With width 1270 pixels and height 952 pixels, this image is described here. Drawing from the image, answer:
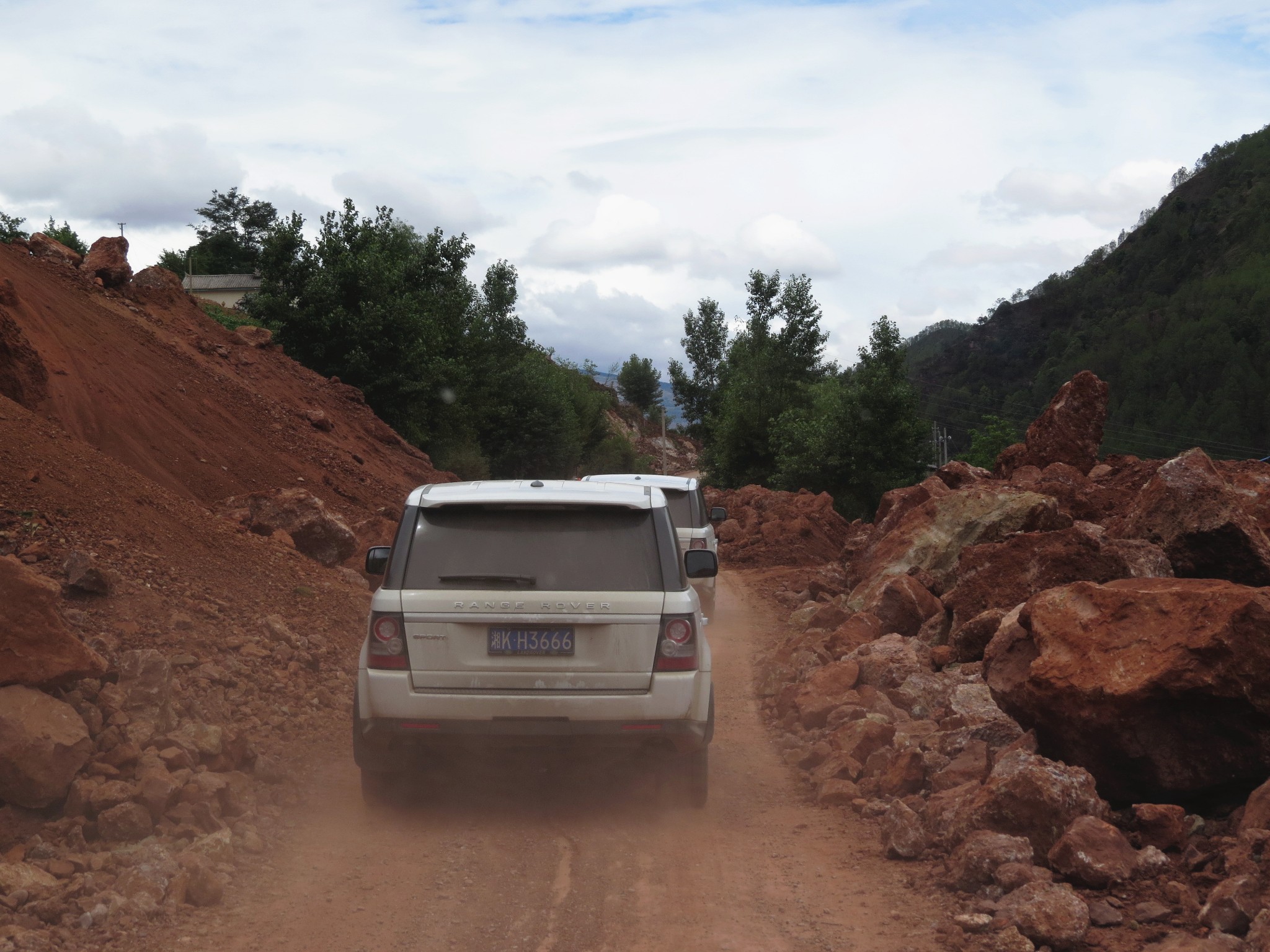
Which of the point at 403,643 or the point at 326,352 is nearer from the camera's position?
the point at 403,643

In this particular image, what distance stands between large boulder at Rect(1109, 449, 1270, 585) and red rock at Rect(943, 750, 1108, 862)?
13.7ft

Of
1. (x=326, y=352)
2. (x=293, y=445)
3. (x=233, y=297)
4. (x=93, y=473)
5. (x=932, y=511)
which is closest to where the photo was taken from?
(x=93, y=473)

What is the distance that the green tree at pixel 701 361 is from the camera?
8594 cm

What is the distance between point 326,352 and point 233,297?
53.7 m

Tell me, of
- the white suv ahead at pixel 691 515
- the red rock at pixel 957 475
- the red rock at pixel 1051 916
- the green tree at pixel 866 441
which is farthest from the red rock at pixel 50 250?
the green tree at pixel 866 441

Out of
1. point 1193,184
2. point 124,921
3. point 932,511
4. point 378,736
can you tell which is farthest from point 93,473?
point 1193,184

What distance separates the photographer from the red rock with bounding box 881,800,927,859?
5711 mm

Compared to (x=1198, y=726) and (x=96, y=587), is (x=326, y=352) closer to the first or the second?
(x=96, y=587)

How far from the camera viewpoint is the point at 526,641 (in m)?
5.92

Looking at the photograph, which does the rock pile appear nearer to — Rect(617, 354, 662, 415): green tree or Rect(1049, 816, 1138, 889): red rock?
Rect(1049, 816, 1138, 889): red rock

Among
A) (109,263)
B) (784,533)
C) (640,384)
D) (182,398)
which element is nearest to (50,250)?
(109,263)

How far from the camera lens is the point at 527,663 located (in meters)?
5.93

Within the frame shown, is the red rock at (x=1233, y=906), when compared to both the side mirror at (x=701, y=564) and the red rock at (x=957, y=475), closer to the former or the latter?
the side mirror at (x=701, y=564)

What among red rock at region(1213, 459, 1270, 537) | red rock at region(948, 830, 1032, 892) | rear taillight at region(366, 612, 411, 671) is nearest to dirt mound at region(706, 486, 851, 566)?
red rock at region(1213, 459, 1270, 537)
